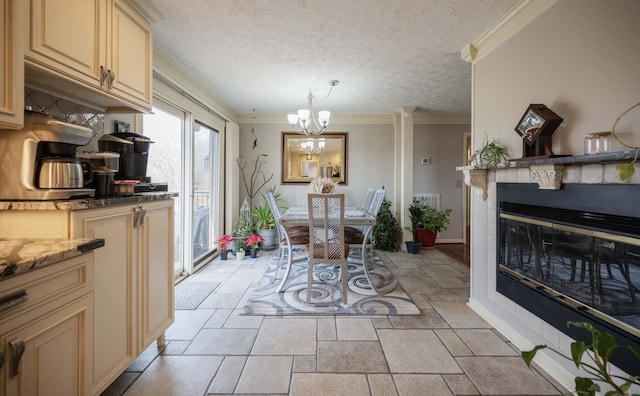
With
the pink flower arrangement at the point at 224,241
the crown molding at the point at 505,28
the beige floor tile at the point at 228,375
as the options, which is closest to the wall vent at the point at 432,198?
the crown molding at the point at 505,28

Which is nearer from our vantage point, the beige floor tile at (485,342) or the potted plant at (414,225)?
the beige floor tile at (485,342)

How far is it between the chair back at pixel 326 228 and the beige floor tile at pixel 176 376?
1.12 meters

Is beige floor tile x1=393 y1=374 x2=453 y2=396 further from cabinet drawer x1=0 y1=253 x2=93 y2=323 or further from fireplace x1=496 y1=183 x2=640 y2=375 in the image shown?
cabinet drawer x1=0 y1=253 x2=93 y2=323

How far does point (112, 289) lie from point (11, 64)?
3.26 ft

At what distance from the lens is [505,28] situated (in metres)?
2.01

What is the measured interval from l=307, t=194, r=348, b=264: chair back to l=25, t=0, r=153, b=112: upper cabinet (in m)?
1.44

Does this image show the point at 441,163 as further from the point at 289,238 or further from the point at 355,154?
the point at 289,238

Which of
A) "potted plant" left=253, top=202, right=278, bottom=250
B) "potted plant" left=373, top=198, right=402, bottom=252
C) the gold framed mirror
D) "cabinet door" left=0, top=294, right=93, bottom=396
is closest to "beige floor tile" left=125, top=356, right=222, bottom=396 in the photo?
"cabinet door" left=0, top=294, right=93, bottom=396

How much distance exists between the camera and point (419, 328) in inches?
81.7

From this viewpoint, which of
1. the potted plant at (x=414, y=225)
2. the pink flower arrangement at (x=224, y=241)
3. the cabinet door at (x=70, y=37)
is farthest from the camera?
the potted plant at (x=414, y=225)

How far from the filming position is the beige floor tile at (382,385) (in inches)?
56.4

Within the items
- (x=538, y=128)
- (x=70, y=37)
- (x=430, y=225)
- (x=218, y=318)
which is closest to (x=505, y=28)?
(x=538, y=128)

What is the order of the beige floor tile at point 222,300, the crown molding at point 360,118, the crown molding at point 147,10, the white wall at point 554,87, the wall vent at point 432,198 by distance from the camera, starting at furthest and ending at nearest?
1. the wall vent at point 432,198
2. the crown molding at point 360,118
3. the beige floor tile at point 222,300
4. the crown molding at point 147,10
5. the white wall at point 554,87

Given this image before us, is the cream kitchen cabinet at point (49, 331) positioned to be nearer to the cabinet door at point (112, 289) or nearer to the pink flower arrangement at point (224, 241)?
the cabinet door at point (112, 289)
